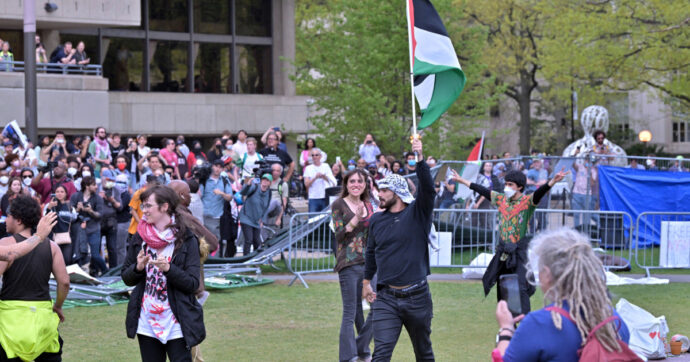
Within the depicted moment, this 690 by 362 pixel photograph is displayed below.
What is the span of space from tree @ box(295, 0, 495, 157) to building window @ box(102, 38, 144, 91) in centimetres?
672

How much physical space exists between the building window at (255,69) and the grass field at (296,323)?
976 inches

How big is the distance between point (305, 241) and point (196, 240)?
9.99m

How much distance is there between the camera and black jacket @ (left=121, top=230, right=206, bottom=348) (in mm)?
6375

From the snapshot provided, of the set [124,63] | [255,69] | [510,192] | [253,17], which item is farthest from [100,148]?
[253,17]

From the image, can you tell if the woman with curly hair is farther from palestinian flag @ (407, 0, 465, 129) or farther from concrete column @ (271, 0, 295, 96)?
concrete column @ (271, 0, 295, 96)

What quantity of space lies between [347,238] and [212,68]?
29.7 meters

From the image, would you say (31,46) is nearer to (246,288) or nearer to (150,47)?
(246,288)

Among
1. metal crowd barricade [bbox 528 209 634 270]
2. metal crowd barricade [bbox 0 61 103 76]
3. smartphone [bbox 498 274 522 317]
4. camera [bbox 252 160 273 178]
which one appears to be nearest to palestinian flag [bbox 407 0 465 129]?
smartphone [bbox 498 274 522 317]

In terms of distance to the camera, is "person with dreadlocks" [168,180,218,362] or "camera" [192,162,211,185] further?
"camera" [192,162,211,185]

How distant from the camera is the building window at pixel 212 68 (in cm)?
3797

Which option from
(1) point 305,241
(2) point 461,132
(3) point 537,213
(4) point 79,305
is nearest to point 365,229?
(4) point 79,305

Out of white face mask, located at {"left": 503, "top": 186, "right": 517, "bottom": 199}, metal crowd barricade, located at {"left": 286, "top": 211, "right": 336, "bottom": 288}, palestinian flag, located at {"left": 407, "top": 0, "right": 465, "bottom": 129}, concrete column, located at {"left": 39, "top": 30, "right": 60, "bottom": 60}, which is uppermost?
concrete column, located at {"left": 39, "top": 30, "right": 60, "bottom": 60}

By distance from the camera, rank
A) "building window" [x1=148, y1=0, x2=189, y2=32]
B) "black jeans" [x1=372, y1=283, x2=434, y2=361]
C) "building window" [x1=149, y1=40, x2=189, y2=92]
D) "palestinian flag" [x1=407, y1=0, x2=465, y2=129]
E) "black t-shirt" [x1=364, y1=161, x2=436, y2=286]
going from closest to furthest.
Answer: "black jeans" [x1=372, y1=283, x2=434, y2=361] → "black t-shirt" [x1=364, y1=161, x2=436, y2=286] → "palestinian flag" [x1=407, y1=0, x2=465, y2=129] → "building window" [x1=148, y1=0, x2=189, y2=32] → "building window" [x1=149, y1=40, x2=189, y2=92]

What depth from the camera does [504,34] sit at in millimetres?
42844
